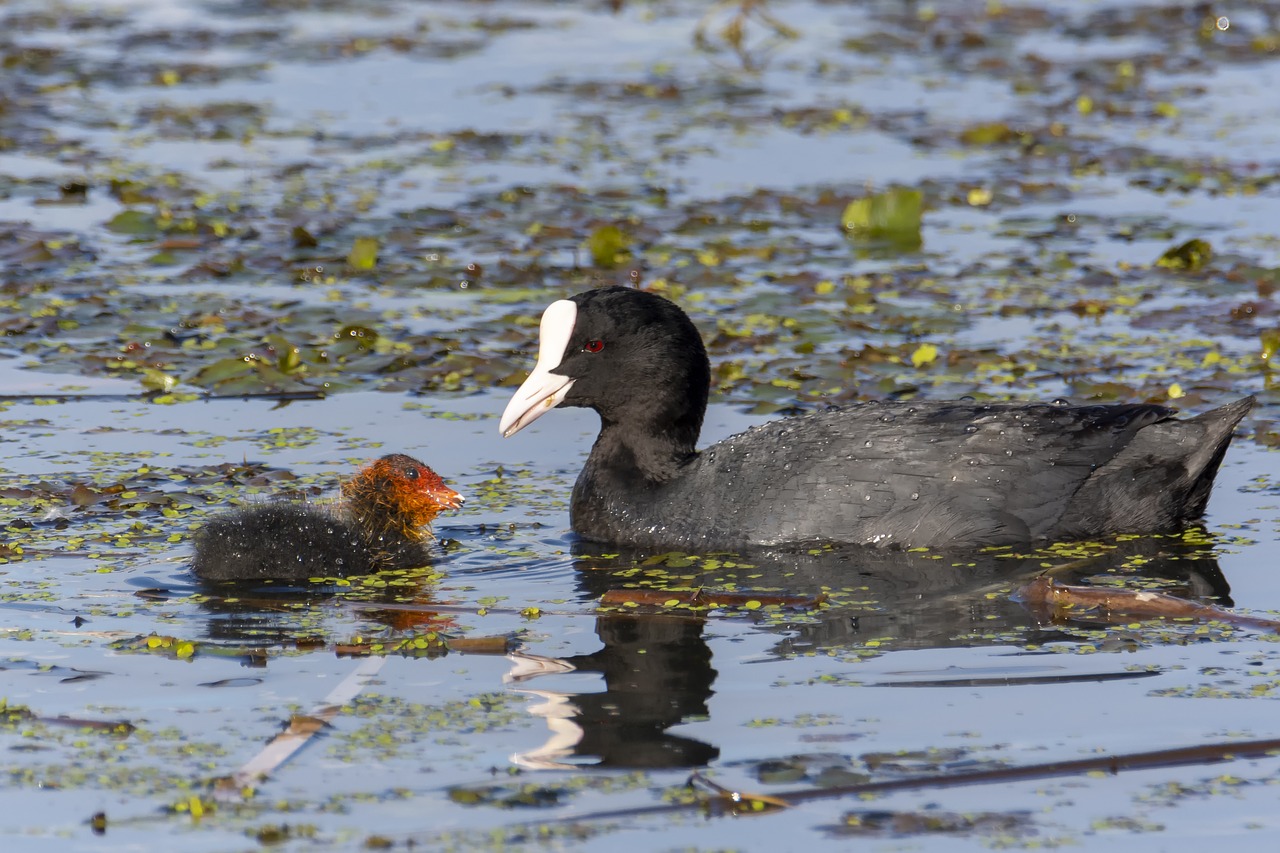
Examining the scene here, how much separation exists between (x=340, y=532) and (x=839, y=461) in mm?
1559

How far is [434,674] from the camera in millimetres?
4879

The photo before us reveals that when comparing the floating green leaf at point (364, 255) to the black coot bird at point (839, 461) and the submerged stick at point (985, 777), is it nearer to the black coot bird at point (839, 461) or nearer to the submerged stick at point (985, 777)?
the black coot bird at point (839, 461)

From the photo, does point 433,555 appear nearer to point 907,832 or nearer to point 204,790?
point 204,790

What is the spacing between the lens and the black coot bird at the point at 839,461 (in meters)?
6.07

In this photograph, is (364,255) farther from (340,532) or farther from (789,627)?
(789,627)

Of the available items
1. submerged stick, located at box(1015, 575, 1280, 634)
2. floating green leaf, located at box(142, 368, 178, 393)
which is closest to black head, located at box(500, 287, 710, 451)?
A: submerged stick, located at box(1015, 575, 1280, 634)

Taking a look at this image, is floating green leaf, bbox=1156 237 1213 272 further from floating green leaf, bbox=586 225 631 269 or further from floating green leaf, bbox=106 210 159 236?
floating green leaf, bbox=106 210 159 236

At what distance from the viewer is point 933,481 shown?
6062 millimetres

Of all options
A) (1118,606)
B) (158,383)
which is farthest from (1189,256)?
(158,383)

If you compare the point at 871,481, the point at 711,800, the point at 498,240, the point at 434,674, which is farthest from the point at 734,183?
the point at 711,800

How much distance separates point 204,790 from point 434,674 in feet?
3.00

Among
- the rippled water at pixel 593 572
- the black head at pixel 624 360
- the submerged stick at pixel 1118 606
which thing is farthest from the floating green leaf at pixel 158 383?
the submerged stick at pixel 1118 606

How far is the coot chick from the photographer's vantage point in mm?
5668

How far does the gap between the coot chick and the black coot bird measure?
384 mm
